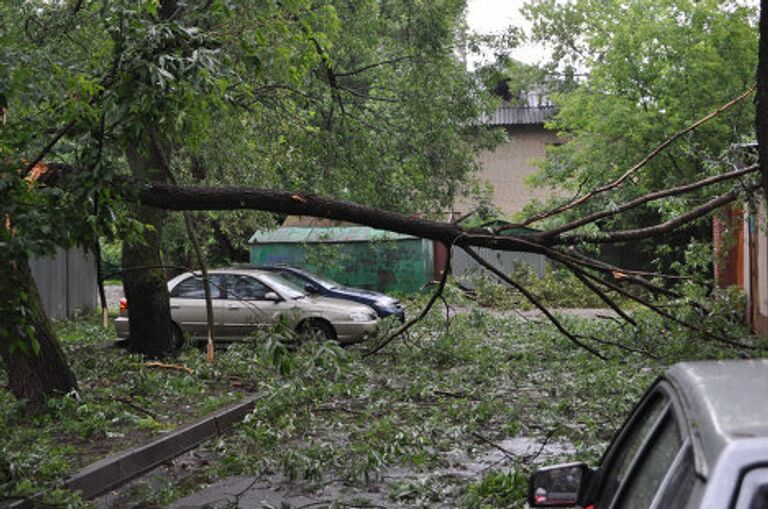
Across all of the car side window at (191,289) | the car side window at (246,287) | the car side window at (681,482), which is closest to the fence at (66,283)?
the car side window at (191,289)

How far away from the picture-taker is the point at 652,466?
9.00 ft

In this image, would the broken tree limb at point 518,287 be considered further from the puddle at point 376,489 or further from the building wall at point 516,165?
the building wall at point 516,165

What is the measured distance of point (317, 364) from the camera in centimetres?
815

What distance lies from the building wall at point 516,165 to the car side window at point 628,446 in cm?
3792

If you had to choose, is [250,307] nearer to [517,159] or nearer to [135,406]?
[135,406]

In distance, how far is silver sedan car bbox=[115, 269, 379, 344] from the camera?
17.2m

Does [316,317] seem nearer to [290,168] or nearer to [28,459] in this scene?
[290,168]

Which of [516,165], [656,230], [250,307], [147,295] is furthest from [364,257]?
[656,230]

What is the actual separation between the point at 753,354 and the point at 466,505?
522cm

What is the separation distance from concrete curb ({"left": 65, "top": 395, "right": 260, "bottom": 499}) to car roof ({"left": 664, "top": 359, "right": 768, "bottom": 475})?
6.08 metres

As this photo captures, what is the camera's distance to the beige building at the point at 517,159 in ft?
134

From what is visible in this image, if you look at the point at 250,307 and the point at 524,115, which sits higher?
the point at 524,115

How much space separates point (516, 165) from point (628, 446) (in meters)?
38.6

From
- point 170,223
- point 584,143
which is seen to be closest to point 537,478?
point 170,223
